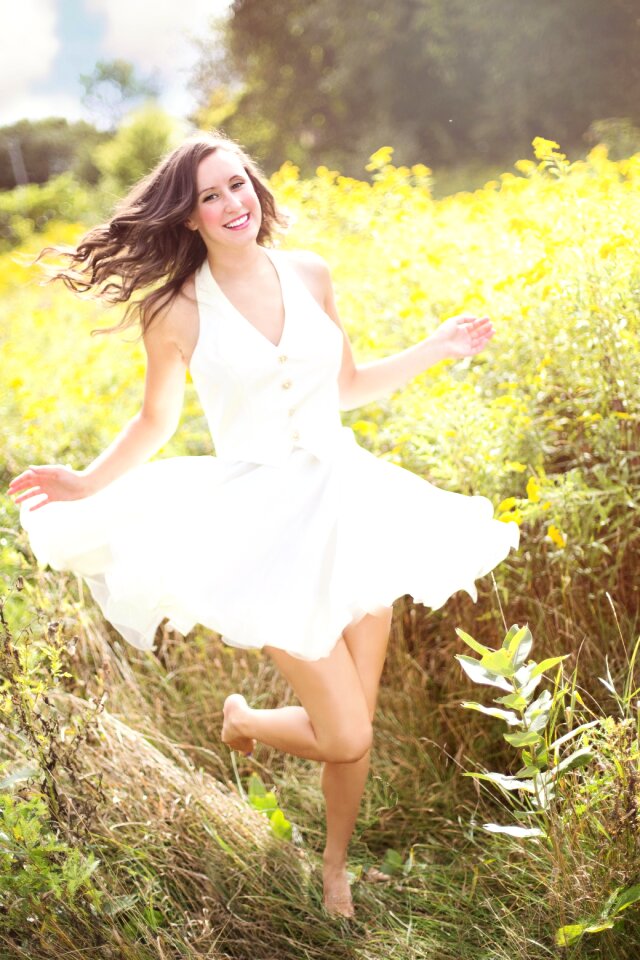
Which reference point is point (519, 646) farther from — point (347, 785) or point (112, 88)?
point (112, 88)

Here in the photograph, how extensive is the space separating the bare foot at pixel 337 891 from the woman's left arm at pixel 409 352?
1267 millimetres

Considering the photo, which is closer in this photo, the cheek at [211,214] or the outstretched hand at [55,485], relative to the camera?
the cheek at [211,214]

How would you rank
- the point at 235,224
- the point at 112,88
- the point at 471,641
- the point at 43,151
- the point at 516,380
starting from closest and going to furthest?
the point at 471,641 → the point at 235,224 → the point at 516,380 → the point at 43,151 → the point at 112,88

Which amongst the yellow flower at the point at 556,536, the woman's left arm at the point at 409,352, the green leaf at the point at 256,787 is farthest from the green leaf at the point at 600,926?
the woman's left arm at the point at 409,352

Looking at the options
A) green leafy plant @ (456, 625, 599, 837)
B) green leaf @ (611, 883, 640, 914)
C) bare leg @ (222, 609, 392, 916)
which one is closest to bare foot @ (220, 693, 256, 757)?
bare leg @ (222, 609, 392, 916)

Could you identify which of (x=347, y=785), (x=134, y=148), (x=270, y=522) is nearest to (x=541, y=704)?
(x=347, y=785)

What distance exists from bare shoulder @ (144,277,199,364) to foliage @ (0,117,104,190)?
22.8 meters

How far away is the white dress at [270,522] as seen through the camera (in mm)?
2211

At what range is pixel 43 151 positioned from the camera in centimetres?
2527

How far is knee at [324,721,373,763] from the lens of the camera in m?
2.23

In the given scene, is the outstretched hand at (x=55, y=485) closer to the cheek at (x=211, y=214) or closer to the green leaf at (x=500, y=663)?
the cheek at (x=211, y=214)

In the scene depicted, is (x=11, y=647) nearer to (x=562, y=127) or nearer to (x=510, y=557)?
(x=510, y=557)

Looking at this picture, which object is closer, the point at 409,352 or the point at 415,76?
the point at 409,352

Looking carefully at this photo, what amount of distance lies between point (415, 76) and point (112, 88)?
13098 mm
